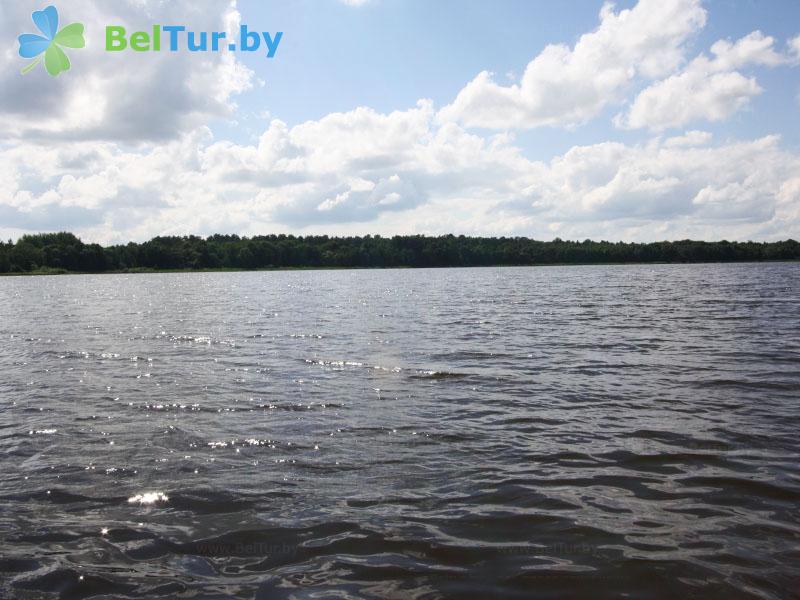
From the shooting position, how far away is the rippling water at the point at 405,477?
248 inches

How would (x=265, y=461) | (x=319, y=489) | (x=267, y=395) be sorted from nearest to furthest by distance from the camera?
1. (x=319, y=489)
2. (x=265, y=461)
3. (x=267, y=395)

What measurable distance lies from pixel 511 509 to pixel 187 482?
5183 mm

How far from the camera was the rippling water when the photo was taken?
6289 mm

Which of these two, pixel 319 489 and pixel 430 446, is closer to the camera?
pixel 319 489

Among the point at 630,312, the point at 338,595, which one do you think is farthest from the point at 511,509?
the point at 630,312

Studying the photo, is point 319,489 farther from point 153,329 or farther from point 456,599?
point 153,329

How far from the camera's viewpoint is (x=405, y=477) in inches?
358

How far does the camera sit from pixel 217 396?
50.0ft

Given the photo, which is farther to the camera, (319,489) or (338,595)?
(319,489)

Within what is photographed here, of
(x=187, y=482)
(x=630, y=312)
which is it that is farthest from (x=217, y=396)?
(x=630, y=312)

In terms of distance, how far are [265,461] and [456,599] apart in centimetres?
513

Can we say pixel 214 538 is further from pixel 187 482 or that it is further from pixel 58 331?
pixel 58 331

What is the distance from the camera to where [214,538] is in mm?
7188

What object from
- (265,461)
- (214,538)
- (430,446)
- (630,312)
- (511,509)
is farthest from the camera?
(630,312)
